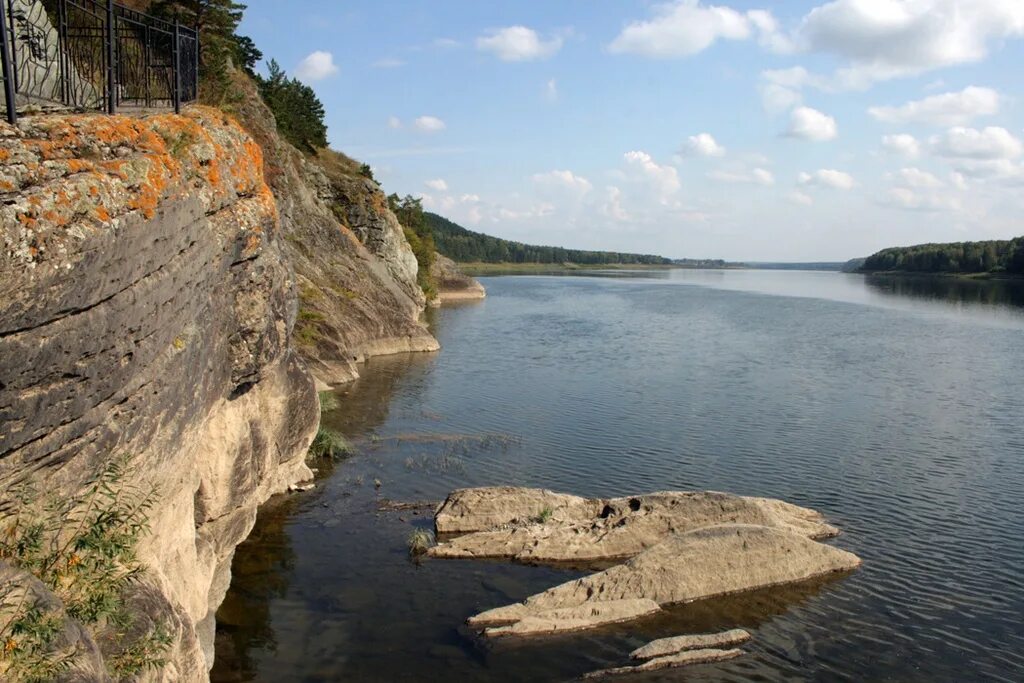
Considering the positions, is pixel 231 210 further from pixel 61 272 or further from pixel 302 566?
pixel 302 566

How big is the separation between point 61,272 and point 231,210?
568 centimetres

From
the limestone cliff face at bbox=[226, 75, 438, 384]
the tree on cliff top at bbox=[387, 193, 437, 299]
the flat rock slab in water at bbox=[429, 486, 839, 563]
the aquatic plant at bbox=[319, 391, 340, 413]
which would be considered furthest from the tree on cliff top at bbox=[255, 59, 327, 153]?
the flat rock slab in water at bbox=[429, 486, 839, 563]

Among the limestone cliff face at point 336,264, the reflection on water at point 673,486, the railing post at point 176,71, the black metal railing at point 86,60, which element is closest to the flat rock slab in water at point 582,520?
the reflection on water at point 673,486

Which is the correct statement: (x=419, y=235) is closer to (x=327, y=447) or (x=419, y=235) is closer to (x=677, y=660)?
(x=327, y=447)

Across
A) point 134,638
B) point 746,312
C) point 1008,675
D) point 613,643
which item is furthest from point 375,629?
point 746,312

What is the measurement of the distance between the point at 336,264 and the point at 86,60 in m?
38.7

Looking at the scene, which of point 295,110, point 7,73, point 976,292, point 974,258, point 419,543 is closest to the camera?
point 7,73

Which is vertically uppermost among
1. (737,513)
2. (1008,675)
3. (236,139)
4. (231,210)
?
(236,139)

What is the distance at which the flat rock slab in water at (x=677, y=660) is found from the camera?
15172mm

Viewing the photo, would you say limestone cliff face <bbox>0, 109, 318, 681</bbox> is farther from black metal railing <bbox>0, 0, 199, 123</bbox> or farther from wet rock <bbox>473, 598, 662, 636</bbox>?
wet rock <bbox>473, 598, 662, 636</bbox>

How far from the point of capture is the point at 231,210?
13.6 m

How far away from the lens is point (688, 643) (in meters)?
16.2

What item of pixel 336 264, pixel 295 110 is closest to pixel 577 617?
pixel 336 264

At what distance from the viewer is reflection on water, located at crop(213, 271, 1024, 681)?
52.6 ft
